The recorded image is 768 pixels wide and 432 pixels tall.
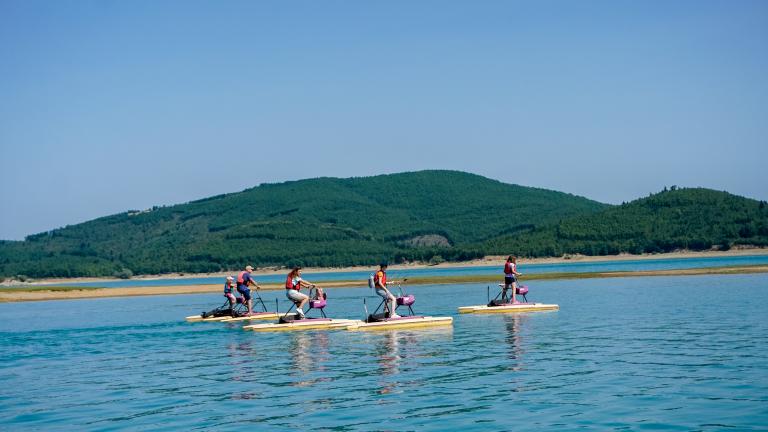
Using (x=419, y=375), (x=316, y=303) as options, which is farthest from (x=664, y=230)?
(x=419, y=375)

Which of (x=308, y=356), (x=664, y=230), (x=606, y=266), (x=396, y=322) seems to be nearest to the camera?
(x=308, y=356)

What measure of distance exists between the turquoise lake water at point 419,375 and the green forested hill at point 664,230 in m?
133

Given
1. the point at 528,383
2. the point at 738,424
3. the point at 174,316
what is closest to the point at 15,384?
the point at 528,383

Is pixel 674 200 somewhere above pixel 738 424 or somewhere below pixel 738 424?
above

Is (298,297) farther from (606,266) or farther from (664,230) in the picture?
(664,230)

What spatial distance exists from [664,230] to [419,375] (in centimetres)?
16650

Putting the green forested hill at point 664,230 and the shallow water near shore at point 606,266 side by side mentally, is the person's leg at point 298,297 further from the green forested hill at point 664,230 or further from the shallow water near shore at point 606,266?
the green forested hill at point 664,230

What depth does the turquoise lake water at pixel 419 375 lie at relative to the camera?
19.2 m

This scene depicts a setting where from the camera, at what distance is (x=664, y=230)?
182625mm

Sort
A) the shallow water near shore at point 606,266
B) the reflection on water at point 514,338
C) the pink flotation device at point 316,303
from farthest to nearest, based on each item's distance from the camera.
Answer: the shallow water near shore at point 606,266 → the pink flotation device at point 316,303 → the reflection on water at point 514,338

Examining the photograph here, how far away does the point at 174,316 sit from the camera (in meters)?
56.9

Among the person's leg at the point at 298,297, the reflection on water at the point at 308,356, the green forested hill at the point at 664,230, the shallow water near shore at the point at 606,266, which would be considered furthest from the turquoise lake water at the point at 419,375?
the green forested hill at the point at 664,230

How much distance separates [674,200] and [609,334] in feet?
567

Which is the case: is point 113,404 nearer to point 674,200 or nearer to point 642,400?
point 642,400
